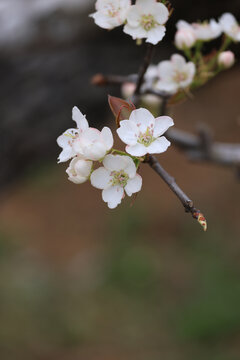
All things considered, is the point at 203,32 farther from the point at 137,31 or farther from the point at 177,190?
the point at 177,190

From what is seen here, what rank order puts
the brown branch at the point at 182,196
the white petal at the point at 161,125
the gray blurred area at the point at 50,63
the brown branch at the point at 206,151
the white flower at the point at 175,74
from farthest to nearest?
the gray blurred area at the point at 50,63
the brown branch at the point at 206,151
the white flower at the point at 175,74
the white petal at the point at 161,125
the brown branch at the point at 182,196

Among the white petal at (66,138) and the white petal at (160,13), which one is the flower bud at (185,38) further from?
the white petal at (66,138)

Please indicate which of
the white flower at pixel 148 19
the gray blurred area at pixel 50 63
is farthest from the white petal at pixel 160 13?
Answer: the gray blurred area at pixel 50 63

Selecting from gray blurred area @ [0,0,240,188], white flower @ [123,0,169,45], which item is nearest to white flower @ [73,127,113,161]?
white flower @ [123,0,169,45]

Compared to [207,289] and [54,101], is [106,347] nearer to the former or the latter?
[207,289]

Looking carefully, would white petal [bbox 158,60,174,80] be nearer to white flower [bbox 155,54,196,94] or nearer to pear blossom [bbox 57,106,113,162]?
white flower [bbox 155,54,196,94]
